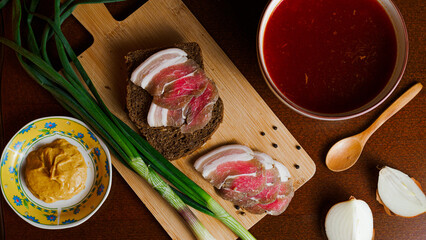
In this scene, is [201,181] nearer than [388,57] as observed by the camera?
No

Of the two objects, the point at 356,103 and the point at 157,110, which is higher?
the point at 157,110

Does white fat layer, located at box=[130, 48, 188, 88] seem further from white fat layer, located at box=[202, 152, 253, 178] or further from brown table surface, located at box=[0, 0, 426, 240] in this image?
white fat layer, located at box=[202, 152, 253, 178]

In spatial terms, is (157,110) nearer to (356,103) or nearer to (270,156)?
(270,156)

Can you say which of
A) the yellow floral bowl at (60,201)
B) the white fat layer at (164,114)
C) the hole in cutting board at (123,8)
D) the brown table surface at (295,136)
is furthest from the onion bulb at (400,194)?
the hole in cutting board at (123,8)

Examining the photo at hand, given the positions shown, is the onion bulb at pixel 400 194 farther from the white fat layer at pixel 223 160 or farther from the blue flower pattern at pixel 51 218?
the blue flower pattern at pixel 51 218

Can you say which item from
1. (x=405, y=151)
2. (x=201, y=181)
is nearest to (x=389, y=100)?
(x=405, y=151)

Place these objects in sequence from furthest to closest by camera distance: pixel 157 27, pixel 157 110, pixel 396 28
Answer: pixel 157 27 → pixel 157 110 → pixel 396 28
